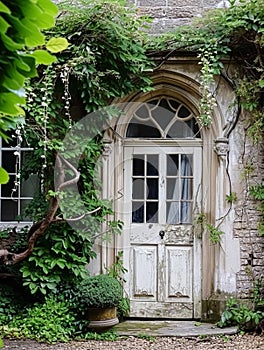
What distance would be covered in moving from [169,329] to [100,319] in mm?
789

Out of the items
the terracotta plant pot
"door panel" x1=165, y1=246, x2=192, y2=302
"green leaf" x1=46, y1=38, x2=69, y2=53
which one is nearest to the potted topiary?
the terracotta plant pot

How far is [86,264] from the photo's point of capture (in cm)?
570

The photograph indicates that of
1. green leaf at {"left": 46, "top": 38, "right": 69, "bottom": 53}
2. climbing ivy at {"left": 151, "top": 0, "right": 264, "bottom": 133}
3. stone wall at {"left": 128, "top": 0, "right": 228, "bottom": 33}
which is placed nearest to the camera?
green leaf at {"left": 46, "top": 38, "right": 69, "bottom": 53}

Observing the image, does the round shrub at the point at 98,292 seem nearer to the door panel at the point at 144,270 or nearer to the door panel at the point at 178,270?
the door panel at the point at 144,270

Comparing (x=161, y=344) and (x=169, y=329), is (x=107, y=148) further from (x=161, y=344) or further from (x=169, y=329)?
(x=161, y=344)

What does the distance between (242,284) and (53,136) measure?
2636 mm

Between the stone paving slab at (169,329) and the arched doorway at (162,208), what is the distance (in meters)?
0.15

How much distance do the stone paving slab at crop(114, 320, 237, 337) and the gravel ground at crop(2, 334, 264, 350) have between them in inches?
3.0

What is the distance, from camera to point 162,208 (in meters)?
5.97

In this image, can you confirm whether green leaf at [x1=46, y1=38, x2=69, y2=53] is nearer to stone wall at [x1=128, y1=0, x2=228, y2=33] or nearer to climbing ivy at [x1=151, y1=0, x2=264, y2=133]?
climbing ivy at [x1=151, y1=0, x2=264, y2=133]

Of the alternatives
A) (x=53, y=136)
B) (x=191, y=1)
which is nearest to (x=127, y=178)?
(x=53, y=136)

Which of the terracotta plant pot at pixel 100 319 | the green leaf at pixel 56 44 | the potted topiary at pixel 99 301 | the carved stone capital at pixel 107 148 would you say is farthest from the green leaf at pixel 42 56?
the carved stone capital at pixel 107 148

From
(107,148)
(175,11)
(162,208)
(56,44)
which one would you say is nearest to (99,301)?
(162,208)

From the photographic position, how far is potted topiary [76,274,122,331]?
16.8ft
